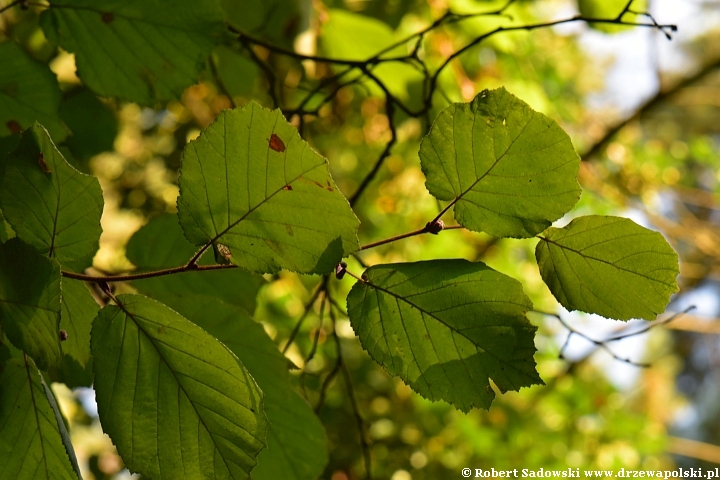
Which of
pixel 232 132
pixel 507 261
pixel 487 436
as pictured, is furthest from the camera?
pixel 507 261

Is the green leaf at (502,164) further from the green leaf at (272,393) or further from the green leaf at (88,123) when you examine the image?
the green leaf at (88,123)

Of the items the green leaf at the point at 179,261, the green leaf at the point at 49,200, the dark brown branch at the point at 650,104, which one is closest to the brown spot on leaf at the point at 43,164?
the green leaf at the point at 49,200

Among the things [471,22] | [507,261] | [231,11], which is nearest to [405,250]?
[507,261]

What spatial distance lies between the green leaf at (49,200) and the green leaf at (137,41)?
0.19 metres

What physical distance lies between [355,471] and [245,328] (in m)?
0.92

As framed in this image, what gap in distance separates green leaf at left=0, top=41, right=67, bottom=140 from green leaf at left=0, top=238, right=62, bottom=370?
210mm

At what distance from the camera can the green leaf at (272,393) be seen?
442mm

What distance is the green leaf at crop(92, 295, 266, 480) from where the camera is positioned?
323 millimetres

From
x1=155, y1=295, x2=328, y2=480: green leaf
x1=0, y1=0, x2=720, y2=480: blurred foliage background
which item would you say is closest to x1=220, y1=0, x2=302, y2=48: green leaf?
x1=0, y1=0, x2=720, y2=480: blurred foliage background

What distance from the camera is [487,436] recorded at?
1460 mm

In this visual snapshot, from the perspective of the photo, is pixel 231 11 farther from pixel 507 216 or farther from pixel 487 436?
pixel 487 436

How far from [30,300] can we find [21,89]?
244 mm

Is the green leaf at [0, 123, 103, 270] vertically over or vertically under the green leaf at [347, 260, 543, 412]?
over

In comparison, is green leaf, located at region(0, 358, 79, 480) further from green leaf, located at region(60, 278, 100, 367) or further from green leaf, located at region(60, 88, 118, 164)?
green leaf, located at region(60, 88, 118, 164)
